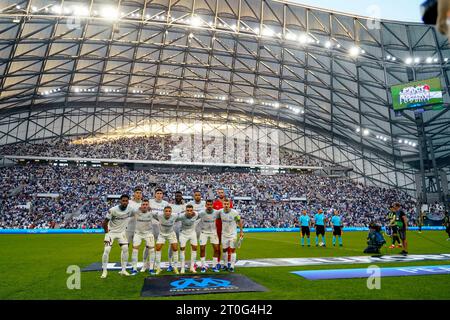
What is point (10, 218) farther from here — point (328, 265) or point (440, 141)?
point (440, 141)

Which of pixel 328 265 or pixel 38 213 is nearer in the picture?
pixel 328 265

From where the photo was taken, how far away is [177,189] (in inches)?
1759

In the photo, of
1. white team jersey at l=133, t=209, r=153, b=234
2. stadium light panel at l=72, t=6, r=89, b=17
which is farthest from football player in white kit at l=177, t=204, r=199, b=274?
stadium light panel at l=72, t=6, r=89, b=17

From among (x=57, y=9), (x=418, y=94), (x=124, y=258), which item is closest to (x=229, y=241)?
(x=124, y=258)

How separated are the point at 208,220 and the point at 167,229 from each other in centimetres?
119

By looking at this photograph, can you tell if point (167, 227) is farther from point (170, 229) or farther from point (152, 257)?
point (152, 257)

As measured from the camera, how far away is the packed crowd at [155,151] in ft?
152

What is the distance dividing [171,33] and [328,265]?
101 ft

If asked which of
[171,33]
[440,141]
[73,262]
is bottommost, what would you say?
[73,262]

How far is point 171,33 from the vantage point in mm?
34250

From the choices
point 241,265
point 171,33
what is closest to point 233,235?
point 241,265
